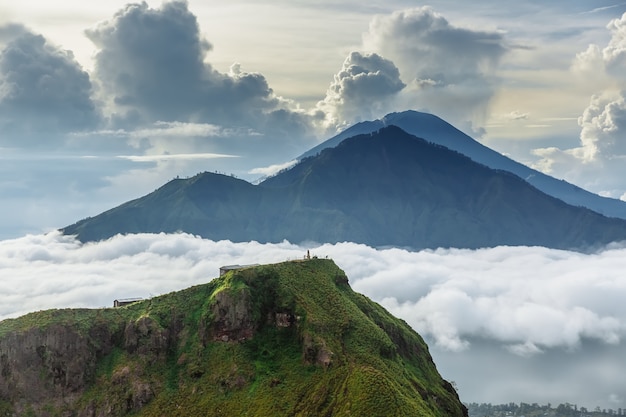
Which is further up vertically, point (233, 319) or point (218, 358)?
point (233, 319)

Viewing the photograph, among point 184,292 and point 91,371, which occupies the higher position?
point 184,292

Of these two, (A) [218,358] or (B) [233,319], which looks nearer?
(A) [218,358]

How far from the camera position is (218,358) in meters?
131

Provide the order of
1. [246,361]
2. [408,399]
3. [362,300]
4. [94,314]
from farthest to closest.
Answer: [362,300]
[94,314]
[246,361]
[408,399]

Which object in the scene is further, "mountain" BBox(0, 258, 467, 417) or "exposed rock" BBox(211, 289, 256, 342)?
"exposed rock" BBox(211, 289, 256, 342)

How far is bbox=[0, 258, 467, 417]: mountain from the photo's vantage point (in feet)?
400

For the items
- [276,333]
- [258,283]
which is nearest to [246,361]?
[276,333]

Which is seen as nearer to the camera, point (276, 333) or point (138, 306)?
point (276, 333)

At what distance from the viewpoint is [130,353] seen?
134875 millimetres

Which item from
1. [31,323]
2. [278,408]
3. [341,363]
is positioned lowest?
[278,408]

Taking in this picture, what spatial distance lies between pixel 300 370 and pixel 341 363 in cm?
869

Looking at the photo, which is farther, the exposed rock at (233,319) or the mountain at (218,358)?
the exposed rock at (233,319)

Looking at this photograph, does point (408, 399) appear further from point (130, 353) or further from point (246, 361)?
point (130, 353)

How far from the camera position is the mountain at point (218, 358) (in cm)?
12188
